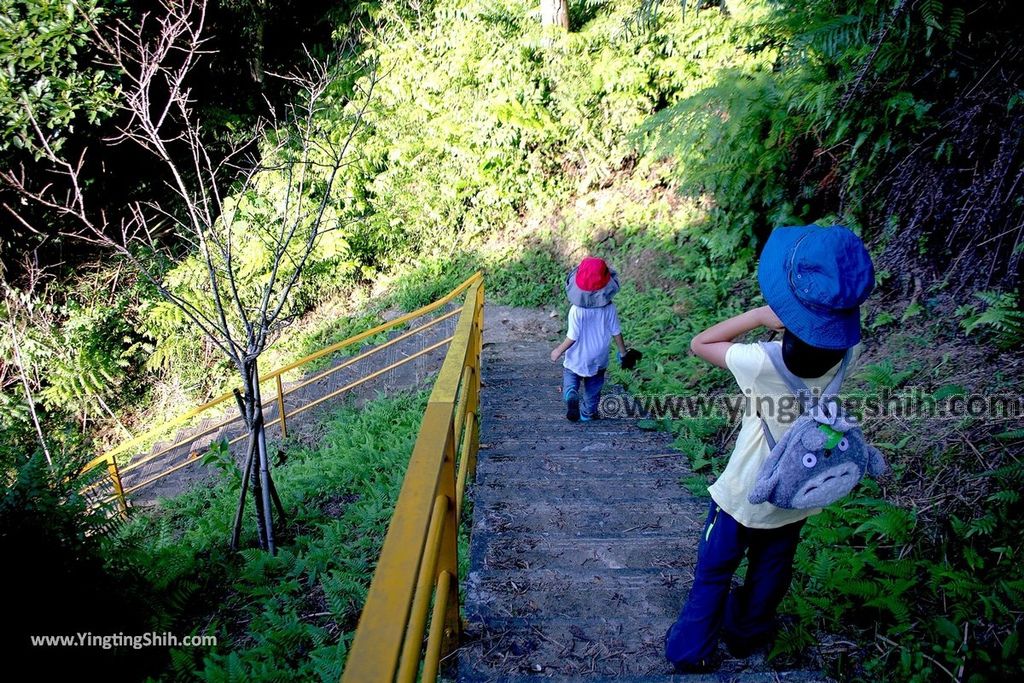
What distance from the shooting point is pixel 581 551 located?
10.2ft

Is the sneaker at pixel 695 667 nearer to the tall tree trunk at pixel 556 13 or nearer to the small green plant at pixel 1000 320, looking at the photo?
the small green plant at pixel 1000 320

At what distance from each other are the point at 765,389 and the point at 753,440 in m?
0.23

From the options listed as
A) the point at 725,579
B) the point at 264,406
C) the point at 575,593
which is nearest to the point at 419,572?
the point at 725,579

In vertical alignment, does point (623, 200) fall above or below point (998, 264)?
below

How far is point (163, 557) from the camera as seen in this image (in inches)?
168

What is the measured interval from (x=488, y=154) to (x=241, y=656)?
32.5 ft

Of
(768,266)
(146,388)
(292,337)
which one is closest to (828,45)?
(768,266)

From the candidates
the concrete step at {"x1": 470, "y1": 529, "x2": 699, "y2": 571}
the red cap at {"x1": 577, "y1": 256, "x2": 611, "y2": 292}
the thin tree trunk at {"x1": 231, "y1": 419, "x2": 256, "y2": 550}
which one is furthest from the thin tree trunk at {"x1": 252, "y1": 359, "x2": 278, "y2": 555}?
the red cap at {"x1": 577, "y1": 256, "x2": 611, "y2": 292}

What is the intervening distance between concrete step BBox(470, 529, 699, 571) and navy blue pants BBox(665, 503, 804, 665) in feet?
2.36

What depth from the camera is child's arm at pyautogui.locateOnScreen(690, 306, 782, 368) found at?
185 centimetres

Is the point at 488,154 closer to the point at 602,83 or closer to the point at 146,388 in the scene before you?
the point at 602,83

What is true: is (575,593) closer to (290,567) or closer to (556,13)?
(290,567)

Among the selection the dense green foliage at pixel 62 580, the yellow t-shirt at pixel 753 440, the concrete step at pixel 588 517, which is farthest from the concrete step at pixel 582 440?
the dense green foliage at pixel 62 580
